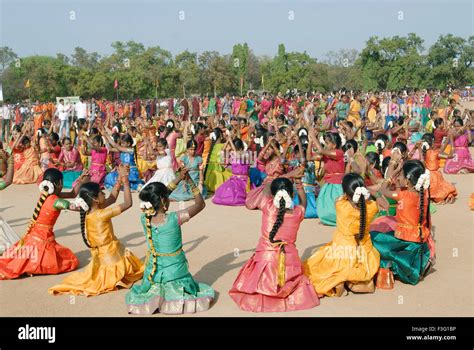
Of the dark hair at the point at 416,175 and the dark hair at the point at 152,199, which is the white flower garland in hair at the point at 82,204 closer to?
the dark hair at the point at 152,199

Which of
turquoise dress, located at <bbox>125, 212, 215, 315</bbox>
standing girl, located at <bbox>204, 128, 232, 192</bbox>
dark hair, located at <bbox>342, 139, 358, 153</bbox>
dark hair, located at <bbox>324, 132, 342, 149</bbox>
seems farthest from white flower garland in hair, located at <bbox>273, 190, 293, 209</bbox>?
standing girl, located at <bbox>204, 128, 232, 192</bbox>

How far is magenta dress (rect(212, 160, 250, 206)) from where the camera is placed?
33.6 ft

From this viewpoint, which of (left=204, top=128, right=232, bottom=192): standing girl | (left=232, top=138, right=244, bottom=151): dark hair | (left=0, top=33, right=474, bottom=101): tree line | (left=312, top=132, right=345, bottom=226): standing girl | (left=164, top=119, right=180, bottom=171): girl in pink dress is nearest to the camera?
(left=312, top=132, right=345, bottom=226): standing girl

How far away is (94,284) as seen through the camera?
5.77m

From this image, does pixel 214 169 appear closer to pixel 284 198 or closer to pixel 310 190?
pixel 310 190

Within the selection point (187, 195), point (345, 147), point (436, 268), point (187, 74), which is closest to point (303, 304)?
point (436, 268)

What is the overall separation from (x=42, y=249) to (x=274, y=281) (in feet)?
9.53

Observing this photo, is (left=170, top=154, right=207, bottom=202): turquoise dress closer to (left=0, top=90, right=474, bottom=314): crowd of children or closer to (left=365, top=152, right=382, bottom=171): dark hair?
(left=0, top=90, right=474, bottom=314): crowd of children

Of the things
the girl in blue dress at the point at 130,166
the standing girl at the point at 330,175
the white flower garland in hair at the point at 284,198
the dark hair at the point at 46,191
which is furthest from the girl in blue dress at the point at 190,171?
the white flower garland in hair at the point at 284,198

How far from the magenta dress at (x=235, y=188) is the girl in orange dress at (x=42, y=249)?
162 inches

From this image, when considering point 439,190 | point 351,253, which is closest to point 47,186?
point 351,253

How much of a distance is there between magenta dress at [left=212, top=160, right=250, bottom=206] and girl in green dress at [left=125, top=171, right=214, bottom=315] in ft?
16.0

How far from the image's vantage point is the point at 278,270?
17.5ft

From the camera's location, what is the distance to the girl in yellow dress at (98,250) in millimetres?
5746
